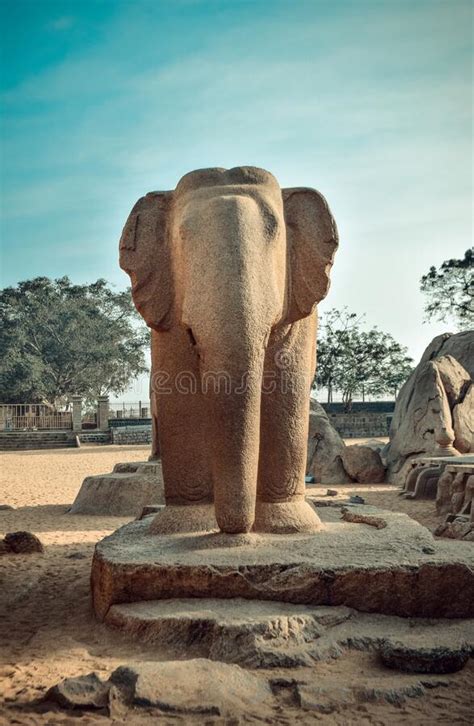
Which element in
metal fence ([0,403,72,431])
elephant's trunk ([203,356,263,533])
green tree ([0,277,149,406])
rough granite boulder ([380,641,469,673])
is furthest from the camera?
green tree ([0,277,149,406])

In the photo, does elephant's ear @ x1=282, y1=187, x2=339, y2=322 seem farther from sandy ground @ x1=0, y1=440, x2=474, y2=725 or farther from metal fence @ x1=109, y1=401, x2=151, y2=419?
metal fence @ x1=109, y1=401, x2=151, y2=419

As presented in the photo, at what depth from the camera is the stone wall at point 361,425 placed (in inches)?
1134

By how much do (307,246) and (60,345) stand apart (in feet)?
119

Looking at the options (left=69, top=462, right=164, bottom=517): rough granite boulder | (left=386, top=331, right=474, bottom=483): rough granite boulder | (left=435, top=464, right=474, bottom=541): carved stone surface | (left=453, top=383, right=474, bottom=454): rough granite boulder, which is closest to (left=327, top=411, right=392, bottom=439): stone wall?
(left=386, top=331, right=474, bottom=483): rough granite boulder

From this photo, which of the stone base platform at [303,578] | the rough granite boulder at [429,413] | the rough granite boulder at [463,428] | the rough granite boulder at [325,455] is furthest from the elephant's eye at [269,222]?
the rough granite boulder at [325,455]

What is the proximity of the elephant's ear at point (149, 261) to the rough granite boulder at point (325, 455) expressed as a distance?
957cm

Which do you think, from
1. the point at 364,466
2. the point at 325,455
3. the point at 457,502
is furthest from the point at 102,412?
the point at 457,502

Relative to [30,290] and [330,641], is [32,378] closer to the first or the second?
[30,290]

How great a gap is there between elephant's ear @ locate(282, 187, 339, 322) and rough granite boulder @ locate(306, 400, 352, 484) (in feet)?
31.0

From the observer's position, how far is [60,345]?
128ft

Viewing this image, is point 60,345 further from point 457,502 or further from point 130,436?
point 457,502

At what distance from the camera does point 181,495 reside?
424cm

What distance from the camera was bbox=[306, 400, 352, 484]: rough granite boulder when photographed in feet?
43.5

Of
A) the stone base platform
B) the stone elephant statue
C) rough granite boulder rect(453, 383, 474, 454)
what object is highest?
the stone elephant statue
